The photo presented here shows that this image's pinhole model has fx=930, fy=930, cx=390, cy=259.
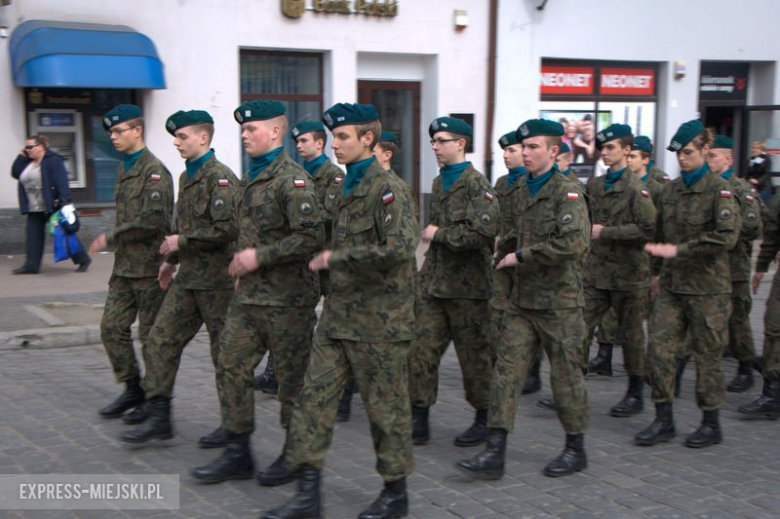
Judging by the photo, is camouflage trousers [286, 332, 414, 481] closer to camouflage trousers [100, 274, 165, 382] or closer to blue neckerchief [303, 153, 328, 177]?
camouflage trousers [100, 274, 165, 382]

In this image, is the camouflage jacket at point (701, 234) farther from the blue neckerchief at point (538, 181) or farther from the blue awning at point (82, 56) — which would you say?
the blue awning at point (82, 56)

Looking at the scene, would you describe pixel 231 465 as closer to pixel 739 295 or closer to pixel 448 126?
pixel 448 126

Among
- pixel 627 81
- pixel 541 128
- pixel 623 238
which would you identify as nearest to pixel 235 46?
pixel 627 81

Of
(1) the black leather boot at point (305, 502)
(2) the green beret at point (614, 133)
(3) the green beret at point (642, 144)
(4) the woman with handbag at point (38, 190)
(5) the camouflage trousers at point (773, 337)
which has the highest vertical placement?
A: (2) the green beret at point (614, 133)

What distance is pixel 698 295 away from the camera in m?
5.90

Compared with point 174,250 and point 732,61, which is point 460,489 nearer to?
point 174,250

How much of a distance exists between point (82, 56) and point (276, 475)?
909 cm

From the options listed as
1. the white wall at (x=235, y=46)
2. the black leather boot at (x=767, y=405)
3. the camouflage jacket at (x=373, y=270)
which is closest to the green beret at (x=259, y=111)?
the camouflage jacket at (x=373, y=270)

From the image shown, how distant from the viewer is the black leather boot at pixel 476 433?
19.1 feet

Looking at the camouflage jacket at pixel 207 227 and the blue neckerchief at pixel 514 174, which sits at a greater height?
the blue neckerchief at pixel 514 174

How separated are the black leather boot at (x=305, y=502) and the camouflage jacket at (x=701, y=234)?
8.94ft

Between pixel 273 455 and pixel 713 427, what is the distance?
277 centimetres

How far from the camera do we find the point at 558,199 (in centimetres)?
525

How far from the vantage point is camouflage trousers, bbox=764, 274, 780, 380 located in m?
6.62
